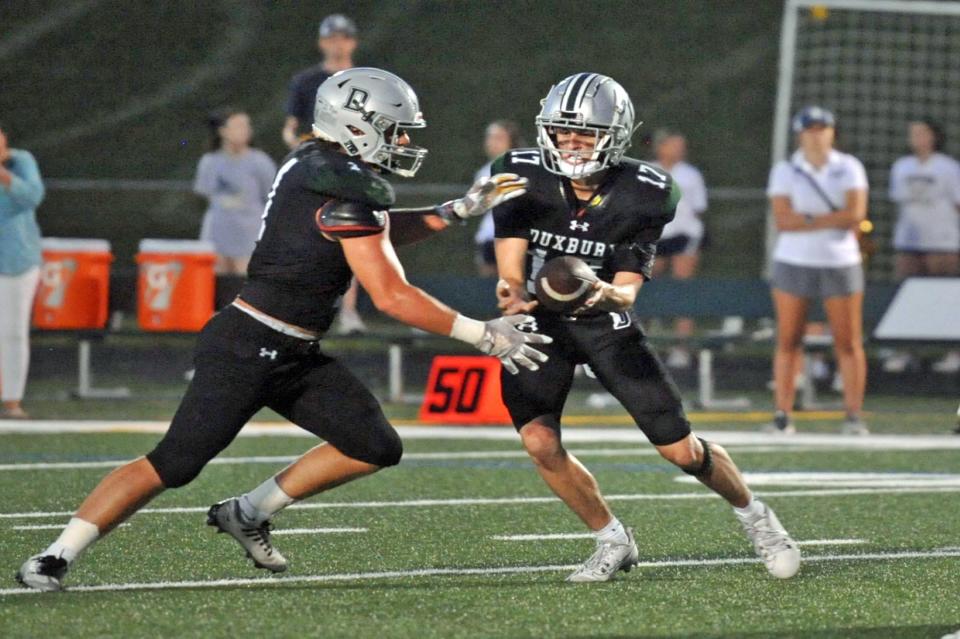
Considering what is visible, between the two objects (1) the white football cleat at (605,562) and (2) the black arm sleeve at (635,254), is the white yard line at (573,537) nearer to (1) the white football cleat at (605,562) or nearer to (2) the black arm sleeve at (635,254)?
(1) the white football cleat at (605,562)

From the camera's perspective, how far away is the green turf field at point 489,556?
5.73 metres

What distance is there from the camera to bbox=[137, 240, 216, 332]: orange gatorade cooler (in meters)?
12.8

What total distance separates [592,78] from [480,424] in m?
5.06

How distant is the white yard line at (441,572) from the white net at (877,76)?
28.3 feet

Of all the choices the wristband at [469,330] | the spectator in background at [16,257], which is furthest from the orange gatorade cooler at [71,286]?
the wristband at [469,330]

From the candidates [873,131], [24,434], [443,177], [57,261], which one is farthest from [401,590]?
[443,177]

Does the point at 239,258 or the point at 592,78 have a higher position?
the point at 592,78

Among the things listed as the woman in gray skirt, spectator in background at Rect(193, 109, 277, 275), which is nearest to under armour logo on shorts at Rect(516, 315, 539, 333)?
the woman in gray skirt

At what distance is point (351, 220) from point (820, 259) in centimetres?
551

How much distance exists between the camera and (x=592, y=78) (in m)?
6.63

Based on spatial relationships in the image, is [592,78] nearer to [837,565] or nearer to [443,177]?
[837,565]

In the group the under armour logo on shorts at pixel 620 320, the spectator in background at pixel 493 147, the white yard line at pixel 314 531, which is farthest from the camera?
the spectator in background at pixel 493 147

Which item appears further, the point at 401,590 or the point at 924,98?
the point at 924,98

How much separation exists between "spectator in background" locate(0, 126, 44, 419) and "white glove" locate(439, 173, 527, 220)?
5.04m
